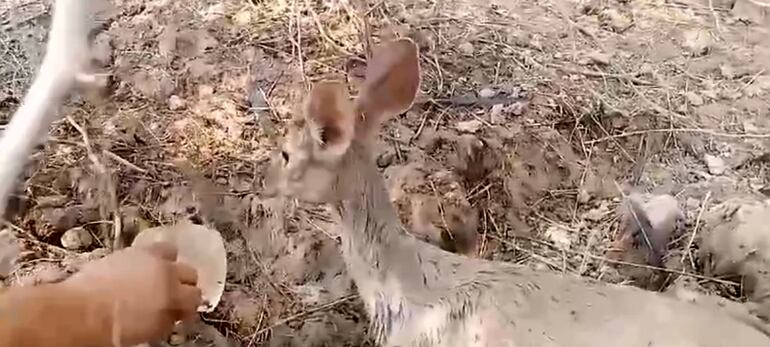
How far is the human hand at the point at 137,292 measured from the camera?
81cm

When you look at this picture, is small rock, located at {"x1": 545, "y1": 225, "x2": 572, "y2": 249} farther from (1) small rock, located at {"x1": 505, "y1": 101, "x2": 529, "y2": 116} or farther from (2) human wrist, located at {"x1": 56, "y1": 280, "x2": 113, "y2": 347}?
(2) human wrist, located at {"x1": 56, "y1": 280, "x2": 113, "y2": 347}

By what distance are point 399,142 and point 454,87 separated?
3.1 inches

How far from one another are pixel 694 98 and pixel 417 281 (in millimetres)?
316

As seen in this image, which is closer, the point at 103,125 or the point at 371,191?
the point at 371,191

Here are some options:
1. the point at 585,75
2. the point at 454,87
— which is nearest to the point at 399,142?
the point at 454,87

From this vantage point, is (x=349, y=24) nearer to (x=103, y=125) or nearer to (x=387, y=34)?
(x=387, y=34)

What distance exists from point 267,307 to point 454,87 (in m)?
0.25

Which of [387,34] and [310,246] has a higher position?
[387,34]

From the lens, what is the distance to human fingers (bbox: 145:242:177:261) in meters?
0.89

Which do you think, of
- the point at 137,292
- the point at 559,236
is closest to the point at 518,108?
the point at 559,236

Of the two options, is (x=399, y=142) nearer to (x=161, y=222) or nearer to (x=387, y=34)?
(x=387, y=34)

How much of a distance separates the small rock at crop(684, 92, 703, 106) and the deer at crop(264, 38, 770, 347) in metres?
0.21

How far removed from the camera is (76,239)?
94cm

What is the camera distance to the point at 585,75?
1053mm
